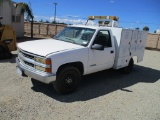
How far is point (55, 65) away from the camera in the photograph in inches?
195

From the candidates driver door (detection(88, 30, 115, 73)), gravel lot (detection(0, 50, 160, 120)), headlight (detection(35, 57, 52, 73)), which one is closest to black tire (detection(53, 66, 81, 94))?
gravel lot (detection(0, 50, 160, 120))

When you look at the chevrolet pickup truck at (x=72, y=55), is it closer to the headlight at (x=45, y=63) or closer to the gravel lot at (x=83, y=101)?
the headlight at (x=45, y=63)

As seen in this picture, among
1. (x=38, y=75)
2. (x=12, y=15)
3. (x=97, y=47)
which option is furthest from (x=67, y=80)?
(x=12, y=15)

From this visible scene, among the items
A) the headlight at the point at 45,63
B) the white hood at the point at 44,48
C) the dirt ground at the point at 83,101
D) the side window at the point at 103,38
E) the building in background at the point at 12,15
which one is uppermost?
the building in background at the point at 12,15

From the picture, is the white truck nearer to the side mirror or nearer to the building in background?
the side mirror

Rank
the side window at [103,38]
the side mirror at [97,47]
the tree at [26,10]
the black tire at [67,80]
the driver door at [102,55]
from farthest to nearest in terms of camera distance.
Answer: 1. the tree at [26,10]
2. the side window at [103,38]
3. the driver door at [102,55]
4. the side mirror at [97,47]
5. the black tire at [67,80]

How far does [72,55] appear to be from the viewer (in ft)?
17.6

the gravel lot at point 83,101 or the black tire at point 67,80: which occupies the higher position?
the black tire at point 67,80

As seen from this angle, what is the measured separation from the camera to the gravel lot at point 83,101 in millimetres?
4484

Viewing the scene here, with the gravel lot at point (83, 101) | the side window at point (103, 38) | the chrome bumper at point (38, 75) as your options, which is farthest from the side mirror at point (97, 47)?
the chrome bumper at point (38, 75)

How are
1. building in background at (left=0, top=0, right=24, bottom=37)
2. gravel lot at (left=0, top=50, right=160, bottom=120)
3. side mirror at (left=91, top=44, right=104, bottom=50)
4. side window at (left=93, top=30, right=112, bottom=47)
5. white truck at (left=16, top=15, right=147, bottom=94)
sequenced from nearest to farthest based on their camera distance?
gravel lot at (left=0, top=50, right=160, bottom=120) → white truck at (left=16, top=15, right=147, bottom=94) → side mirror at (left=91, top=44, right=104, bottom=50) → side window at (left=93, top=30, right=112, bottom=47) → building in background at (left=0, top=0, right=24, bottom=37)

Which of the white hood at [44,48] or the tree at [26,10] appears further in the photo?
the tree at [26,10]

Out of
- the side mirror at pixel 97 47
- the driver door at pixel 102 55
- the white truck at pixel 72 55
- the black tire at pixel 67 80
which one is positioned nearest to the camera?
the white truck at pixel 72 55

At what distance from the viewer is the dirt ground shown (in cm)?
448
